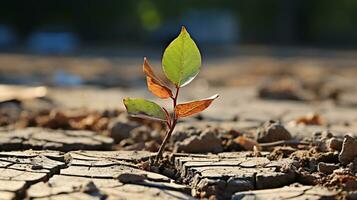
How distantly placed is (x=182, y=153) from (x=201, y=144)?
0.14 metres

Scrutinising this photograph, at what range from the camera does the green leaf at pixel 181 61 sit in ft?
8.38

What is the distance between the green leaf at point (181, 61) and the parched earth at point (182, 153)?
34 centimetres

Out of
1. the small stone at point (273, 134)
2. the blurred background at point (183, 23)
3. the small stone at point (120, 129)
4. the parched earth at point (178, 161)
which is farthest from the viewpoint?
the blurred background at point (183, 23)

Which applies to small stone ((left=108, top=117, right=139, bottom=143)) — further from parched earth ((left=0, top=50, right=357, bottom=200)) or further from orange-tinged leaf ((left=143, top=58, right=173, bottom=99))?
orange-tinged leaf ((left=143, top=58, right=173, bottom=99))

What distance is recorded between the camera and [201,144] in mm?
3121

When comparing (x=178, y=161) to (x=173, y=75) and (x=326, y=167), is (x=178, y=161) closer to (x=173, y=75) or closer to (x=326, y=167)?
(x=173, y=75)

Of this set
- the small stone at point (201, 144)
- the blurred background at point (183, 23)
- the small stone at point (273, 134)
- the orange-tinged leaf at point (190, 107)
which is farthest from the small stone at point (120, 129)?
the blurred background at point (183, 23)

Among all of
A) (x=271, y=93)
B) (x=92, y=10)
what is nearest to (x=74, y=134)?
Answer: (x=271, y=93)

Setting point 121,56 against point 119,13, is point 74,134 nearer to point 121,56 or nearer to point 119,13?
point 121,56

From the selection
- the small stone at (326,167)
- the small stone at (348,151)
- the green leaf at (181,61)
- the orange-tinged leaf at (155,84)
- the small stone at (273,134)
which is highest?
the green leaf at (181,61)

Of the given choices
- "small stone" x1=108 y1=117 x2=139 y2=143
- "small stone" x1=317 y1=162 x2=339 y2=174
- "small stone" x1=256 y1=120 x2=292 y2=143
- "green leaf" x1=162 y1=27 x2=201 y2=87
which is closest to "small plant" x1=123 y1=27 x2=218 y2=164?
"green leaf" x1=162 y1=27 x2=201 y2=87

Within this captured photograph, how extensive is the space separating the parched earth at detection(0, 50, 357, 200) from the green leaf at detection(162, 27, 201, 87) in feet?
1.10

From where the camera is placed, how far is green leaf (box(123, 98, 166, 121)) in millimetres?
2584

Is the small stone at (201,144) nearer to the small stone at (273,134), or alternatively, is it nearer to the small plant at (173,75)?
the small stone at (273,134)
